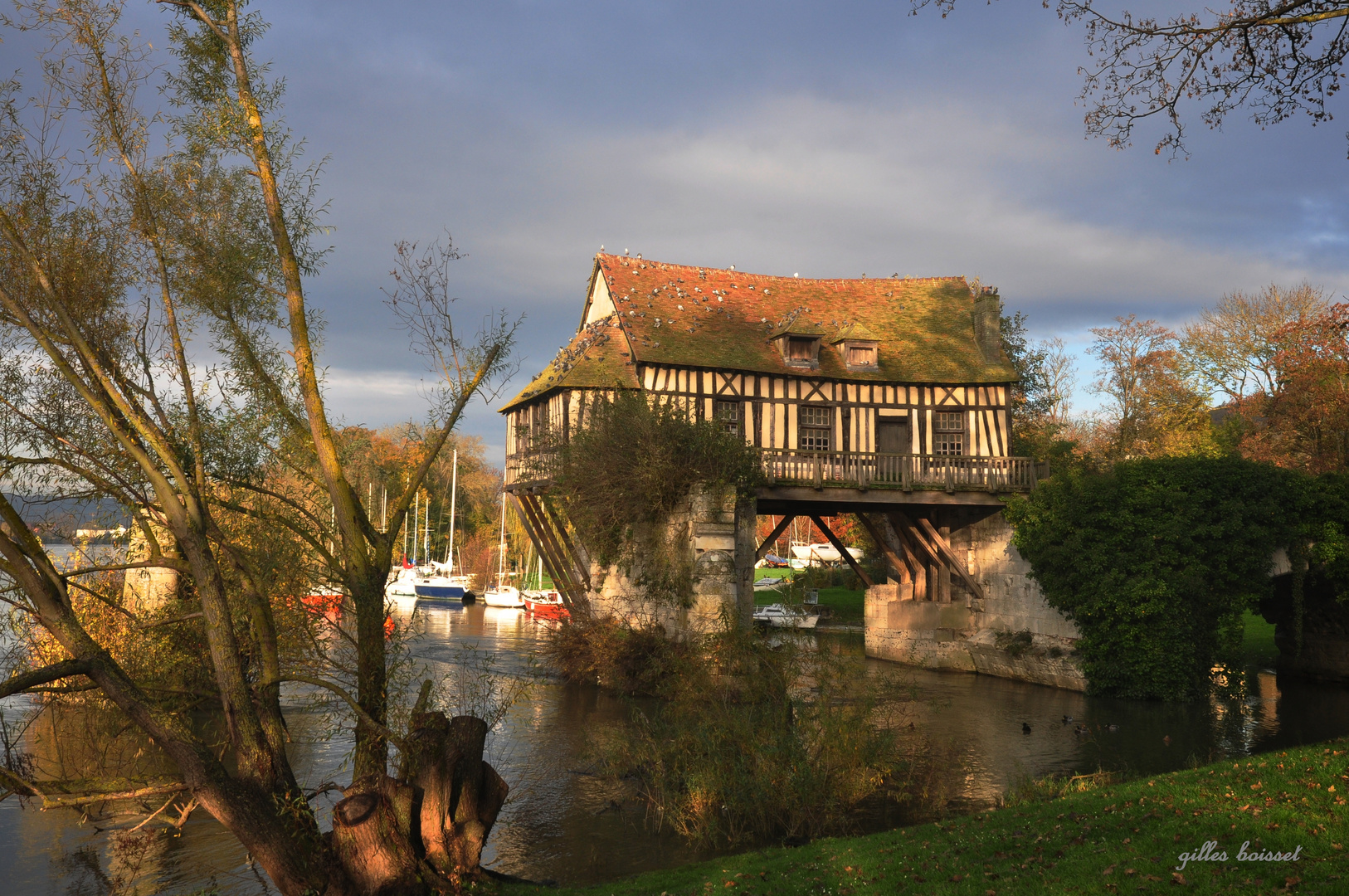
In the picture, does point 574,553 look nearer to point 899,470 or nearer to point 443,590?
point 899,470

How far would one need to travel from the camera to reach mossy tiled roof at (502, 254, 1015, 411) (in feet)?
69.6

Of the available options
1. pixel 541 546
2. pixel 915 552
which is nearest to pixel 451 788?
pixel 541 546

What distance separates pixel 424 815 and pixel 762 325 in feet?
57.5

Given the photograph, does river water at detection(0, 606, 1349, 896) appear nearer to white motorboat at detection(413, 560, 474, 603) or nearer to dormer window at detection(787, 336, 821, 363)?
dormer window at detection(787, 336, 821, 363)

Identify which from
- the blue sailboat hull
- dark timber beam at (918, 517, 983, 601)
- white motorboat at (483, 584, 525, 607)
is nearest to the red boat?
white motorboat at (483, 584, 525, 607)

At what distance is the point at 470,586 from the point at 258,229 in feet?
137

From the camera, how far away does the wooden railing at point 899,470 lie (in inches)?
794

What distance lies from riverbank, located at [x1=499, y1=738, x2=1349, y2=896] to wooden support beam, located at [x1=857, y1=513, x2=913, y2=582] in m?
16.0

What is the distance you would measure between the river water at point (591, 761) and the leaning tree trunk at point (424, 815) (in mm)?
773

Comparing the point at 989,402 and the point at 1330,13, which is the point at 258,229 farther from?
the point at 989,402

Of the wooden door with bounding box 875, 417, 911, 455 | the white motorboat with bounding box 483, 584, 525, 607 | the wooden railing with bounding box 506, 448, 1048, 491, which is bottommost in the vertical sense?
the white motorboat with bounding box 483, 584, 525, 607

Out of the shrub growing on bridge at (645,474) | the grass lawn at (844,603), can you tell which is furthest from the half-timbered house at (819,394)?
the grass lawn at (844,603)

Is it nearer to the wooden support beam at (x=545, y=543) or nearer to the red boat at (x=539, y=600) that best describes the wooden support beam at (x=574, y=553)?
the wooden support beam at (x=545, y=543)

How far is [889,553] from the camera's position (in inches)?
997
